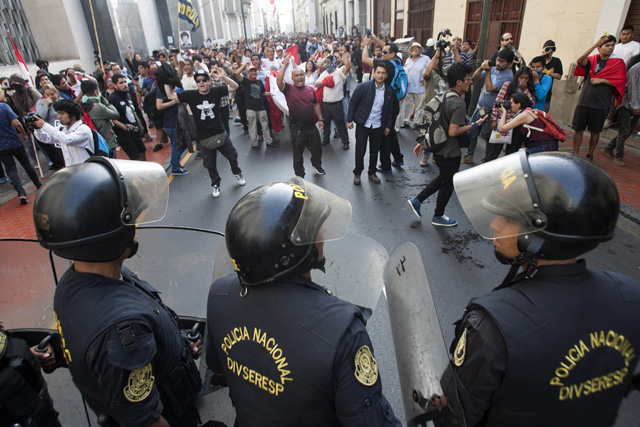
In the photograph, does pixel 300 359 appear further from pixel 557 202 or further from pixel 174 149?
pixel 174 149

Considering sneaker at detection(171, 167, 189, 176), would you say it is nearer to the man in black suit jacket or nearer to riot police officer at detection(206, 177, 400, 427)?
the man in black suit jacket

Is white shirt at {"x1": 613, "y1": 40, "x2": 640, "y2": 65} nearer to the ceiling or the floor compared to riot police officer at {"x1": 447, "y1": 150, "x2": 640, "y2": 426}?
nearer to the ceiling

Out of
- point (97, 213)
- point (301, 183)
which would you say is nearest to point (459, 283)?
point (301, 183)

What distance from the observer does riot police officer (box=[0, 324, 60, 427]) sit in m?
1.43

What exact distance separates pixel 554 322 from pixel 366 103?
15.7 feet

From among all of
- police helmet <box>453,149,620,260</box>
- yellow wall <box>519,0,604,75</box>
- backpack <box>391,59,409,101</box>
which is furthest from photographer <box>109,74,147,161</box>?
yellow wall <box>519,0,604,75</box>

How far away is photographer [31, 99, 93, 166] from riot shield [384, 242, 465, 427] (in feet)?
13.6

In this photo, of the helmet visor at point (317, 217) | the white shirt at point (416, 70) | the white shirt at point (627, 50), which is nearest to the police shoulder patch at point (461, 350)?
the helmet visor at point (317, 217)

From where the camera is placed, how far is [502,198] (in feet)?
4.20

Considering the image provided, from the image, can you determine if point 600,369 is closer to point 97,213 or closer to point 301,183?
point 301,183

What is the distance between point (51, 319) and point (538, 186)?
265 cm

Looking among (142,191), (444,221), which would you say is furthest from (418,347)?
(444,221)

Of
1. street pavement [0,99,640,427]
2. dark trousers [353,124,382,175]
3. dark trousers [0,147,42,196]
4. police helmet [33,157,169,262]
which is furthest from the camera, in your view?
dark trousers [0,147,42,196]

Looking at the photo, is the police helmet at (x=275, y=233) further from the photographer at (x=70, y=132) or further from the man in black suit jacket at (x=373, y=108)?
the man in black suit jacket at (x=373, y=108)
